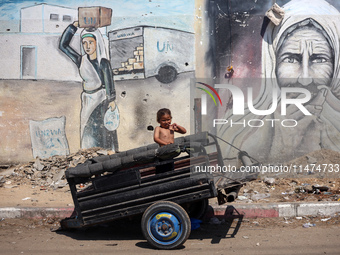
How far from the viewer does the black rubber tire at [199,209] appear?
222 inches

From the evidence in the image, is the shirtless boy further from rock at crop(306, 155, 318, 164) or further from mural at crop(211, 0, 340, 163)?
rock at crop(306, 155, 318, 164)

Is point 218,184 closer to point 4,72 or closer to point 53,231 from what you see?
point 53,231

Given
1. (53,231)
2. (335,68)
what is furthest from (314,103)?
(53,231)

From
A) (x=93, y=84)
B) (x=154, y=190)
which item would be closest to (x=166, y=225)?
(x=154, y=190)

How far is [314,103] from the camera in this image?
27.2ft

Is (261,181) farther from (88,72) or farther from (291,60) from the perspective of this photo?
(88,72)

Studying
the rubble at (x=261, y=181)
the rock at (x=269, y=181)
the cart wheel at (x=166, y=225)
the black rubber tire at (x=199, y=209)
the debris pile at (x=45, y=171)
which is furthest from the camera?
the debris pile at (x=45, y=171)

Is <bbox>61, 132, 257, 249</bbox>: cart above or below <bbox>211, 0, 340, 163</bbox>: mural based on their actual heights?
below

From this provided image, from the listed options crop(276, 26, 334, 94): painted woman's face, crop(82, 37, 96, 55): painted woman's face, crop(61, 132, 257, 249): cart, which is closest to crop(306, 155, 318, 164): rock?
crop(276, 26, 334, 94): painted woman's face

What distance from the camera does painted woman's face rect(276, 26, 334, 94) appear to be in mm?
8273

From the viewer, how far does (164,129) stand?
513 cm

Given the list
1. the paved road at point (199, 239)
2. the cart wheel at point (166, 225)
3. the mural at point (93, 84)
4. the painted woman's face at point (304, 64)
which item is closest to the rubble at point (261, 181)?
the mural at point (93, 84)

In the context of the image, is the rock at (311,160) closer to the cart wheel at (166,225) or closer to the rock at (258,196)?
the rock at (258,196)

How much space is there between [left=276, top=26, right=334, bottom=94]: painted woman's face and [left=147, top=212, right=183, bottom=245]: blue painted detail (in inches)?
189
